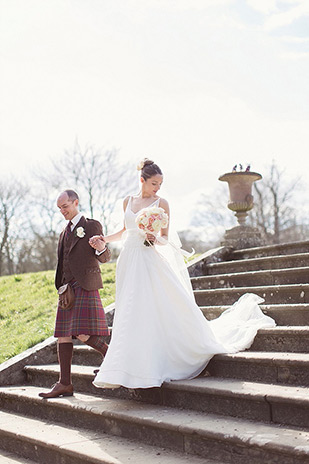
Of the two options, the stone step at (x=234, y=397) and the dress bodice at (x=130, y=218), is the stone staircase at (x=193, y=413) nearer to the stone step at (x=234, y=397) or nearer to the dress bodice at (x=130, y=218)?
the stone step at (x=234, y=397)

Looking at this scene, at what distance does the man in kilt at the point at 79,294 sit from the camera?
4.89m

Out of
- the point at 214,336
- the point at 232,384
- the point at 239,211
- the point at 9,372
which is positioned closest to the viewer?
the point at 232,384

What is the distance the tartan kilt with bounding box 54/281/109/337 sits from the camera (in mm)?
4879

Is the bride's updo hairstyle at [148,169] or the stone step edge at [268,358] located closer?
the stone step edge at [268,358]

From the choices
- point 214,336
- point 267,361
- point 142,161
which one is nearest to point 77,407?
point 214,336

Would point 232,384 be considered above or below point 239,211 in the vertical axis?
below

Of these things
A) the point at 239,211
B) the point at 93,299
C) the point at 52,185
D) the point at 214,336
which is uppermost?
the point at 52,185

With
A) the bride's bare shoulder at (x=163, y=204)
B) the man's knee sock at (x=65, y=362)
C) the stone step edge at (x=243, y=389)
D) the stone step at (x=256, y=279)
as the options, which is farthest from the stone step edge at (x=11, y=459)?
the stone step at (x=256, y=279)

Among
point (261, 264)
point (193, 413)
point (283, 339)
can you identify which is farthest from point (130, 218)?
point (261, 264)

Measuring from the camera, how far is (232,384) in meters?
4.02

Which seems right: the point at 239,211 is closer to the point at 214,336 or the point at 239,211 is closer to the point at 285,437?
the point at 214,336

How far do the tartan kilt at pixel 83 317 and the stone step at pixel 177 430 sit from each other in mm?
610

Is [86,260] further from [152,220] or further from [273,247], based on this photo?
[273,247]

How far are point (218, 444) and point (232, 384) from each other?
73cm
